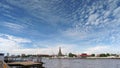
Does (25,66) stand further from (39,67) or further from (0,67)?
(0,67)

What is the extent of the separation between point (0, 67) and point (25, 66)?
18494mm

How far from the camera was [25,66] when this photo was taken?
46.2m

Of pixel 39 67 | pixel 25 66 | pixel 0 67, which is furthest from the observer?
pixel 39 67

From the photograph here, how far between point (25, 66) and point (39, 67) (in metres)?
7.03

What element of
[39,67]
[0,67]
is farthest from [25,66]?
[0,67]

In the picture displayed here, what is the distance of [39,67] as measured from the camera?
5241 centimetres

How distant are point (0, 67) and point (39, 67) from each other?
25110 mm

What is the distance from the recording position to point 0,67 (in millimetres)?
27938

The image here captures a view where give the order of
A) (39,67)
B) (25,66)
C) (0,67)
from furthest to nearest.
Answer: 1. (39,67)
2. (25,66)
3. (0,67)

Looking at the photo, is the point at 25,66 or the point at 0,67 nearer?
the point at 0,67

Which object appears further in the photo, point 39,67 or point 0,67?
point 39,67

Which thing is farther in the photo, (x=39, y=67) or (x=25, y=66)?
(x=39, y=67)
